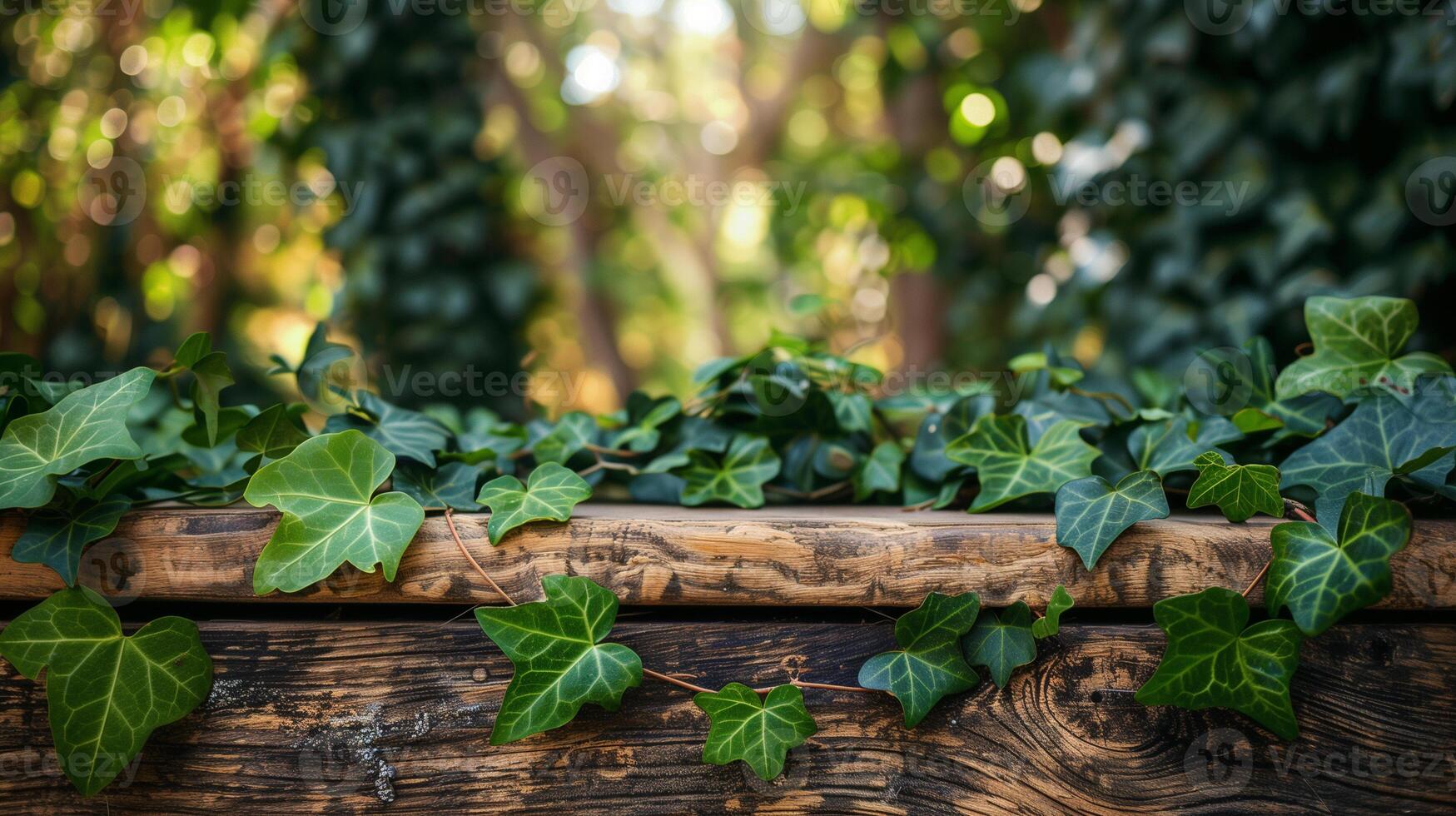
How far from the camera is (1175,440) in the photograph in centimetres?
67

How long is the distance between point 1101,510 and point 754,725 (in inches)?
12.7

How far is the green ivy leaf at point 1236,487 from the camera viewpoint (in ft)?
1.88

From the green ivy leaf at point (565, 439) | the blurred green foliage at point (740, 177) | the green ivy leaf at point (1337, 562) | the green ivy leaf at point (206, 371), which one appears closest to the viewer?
the green ivy leaf at point (1337, 562)

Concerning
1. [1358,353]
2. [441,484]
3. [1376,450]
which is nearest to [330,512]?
[441,484]

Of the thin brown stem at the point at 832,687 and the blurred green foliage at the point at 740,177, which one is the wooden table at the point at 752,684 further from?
the blurred green foliage at the point at 740,177

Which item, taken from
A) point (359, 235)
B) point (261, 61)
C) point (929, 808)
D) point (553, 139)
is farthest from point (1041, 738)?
point (553, 139)

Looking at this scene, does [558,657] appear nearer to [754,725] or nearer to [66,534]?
[754,725]

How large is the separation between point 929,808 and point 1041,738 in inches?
4.2

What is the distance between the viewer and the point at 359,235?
6.79 ft

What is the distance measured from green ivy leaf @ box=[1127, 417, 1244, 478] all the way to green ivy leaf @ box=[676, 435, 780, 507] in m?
0.35

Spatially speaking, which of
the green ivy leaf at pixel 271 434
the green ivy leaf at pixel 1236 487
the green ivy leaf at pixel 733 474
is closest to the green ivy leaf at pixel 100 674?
the green ivy leaf at pixel 271 434

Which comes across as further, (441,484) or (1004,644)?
(441,484)

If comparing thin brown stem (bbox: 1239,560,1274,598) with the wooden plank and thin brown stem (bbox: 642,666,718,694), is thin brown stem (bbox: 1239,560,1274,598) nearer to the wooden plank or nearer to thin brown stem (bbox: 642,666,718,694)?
the wooden plank

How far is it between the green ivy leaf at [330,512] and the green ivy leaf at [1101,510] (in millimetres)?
516
